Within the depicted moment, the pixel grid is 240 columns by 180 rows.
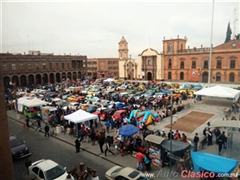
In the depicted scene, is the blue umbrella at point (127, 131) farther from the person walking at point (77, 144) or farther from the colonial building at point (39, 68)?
the colonial building at point (39, 68)

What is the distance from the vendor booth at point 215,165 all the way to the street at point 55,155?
457 centimetres

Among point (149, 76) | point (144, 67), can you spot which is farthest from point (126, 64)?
point (149, 76)

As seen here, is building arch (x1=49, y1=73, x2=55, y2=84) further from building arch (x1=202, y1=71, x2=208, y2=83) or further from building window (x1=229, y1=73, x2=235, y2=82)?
building window (x1=229, y1=73, x2=235, y2=82)

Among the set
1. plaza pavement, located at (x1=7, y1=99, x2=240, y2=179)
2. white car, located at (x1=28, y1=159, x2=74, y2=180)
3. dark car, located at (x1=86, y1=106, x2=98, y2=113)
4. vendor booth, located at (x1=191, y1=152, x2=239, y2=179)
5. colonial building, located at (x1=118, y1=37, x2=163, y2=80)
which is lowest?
plaza pavement, located at (x1=7, y1=99, x2=240, y2=179)

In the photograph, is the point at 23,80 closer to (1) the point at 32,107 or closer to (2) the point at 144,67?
(2) the point at 144,67

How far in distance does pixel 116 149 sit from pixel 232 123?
7.37 metres

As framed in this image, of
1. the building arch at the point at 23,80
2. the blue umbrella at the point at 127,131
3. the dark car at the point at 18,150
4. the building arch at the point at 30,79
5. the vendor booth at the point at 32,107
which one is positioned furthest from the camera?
the building arch at the point at 30,79

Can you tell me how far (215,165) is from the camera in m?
7.79

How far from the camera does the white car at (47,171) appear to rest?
8375 millimetres

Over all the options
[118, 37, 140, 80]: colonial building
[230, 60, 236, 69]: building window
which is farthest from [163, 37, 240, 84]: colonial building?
[118, 37, 140, 80]: colonial building

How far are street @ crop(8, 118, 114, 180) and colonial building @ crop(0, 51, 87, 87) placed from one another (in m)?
36.8

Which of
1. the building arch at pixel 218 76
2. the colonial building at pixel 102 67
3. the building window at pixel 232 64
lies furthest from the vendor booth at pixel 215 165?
the colonial building at pixel 102 67

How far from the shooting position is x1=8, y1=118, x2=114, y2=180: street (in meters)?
10.3

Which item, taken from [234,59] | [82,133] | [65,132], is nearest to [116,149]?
[82,133]
